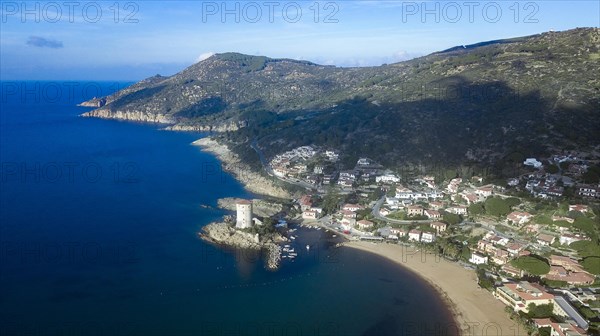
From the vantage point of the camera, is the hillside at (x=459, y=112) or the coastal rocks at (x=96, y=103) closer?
the hillside at (x=459, y=112)

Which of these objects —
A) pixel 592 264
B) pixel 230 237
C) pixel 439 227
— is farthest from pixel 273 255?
pixel 592 264

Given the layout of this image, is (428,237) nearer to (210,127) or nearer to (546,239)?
(546,239)

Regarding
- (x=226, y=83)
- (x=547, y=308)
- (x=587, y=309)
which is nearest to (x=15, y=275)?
(x=547, y=308)

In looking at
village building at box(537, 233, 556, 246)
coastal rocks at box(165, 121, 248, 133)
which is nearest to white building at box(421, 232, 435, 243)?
village building at box(537, 233, 556, 246)

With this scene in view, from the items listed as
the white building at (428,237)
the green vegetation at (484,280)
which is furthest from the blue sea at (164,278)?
the white building at (428,237)

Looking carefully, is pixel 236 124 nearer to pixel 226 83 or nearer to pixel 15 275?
pixel 226 83

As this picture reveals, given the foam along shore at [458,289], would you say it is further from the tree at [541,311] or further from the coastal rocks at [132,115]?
the coastal rocks at [132,115]
